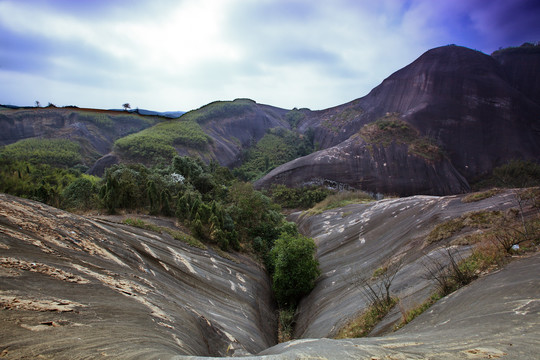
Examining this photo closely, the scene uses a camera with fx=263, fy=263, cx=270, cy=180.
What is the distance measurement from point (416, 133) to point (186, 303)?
54435mm

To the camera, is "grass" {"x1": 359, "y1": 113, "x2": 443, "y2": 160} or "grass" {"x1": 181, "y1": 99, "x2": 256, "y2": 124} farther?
"grass" {"x1": 181, "y1": 99, "x2": 256, "y2": 124}

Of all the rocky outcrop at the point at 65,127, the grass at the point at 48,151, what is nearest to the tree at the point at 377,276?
the grass at the point at 48,151

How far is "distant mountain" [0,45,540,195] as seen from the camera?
46.0 meters

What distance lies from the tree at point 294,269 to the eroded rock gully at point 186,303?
1.30 metres

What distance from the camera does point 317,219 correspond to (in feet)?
97.0

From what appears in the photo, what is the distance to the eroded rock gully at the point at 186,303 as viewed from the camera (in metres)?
3.97

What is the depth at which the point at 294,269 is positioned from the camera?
1620 cm

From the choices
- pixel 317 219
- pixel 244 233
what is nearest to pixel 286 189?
pixel 317 219

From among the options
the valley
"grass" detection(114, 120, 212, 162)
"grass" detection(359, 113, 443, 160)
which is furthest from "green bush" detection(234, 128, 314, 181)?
"grass" detection(359, 113, 443, 160)

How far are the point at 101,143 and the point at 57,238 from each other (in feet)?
247

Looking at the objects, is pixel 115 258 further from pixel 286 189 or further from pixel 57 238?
pixel 286 189

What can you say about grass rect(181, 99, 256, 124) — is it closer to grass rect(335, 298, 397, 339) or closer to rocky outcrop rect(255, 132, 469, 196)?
rocky outcrop rect(255, 132, 469, 196)

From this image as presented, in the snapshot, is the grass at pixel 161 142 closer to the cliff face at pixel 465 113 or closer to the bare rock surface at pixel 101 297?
the cliff face at pixel 465 113

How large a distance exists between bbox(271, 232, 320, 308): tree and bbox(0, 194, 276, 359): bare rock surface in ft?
12.6
